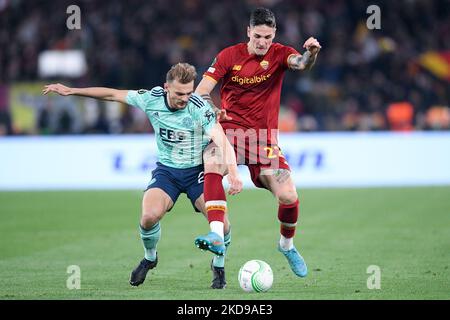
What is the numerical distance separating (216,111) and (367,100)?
13.7 metres

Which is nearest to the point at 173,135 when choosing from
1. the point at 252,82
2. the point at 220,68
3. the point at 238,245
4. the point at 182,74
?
the point at 182,74

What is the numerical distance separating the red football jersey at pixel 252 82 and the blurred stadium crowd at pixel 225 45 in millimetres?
11298

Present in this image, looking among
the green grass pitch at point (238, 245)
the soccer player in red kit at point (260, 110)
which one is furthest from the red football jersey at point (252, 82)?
the green grass pitch at point (238, 245)

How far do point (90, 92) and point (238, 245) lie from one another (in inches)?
150

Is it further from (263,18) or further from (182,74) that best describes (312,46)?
(182,74)

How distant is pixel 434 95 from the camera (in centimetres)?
2172

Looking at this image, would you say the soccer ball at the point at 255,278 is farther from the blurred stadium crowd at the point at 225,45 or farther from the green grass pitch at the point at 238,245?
the blurred stadium crowd at the point at 225,45

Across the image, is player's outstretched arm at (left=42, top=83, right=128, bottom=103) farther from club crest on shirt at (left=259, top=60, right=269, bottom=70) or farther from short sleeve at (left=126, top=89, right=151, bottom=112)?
club crest on shirt at (left=259, top=60, right=269, bottom=70)

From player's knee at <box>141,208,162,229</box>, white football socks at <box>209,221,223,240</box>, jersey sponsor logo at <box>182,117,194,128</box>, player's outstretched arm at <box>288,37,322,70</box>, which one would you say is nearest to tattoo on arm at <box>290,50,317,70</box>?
player's outstretched arm at <box>288,37,322,70</box>

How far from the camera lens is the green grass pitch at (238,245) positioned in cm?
812

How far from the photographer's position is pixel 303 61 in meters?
8.65

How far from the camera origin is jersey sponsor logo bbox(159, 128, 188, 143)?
27.8ft

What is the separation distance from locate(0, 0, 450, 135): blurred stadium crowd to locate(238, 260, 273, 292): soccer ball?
494 inches
